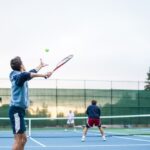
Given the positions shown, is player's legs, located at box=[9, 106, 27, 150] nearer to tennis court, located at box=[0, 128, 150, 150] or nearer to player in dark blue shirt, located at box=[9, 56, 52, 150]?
player in dark blue shirt, located at box=[9, 56, 52, 150]

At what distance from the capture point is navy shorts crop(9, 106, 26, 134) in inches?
253

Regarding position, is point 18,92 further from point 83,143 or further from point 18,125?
point 83,143

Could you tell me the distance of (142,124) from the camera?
34250 mm

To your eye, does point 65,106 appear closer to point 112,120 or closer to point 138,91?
point 112,120

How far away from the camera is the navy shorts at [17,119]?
6.42 meters

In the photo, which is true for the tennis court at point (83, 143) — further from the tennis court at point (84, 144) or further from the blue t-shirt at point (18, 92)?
the blue t-shirt at point (18, 92)

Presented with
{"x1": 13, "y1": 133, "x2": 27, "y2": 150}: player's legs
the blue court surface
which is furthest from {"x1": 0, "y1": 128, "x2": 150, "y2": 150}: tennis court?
{"x1": 13, "y1": 133, "x2": 27, "y2": 150}: player's legs

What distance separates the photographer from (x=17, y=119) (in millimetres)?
6445

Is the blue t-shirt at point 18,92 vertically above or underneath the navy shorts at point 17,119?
above

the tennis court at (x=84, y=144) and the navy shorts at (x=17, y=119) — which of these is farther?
the tennis court at (x=84, y=144)

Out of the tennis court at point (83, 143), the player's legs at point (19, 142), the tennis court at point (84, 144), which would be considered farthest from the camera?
the tennis court at point (83, 143)

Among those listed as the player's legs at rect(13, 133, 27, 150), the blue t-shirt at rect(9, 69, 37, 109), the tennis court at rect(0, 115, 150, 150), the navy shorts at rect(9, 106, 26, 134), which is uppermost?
the blue t-shirt at rect(9, 69, 37, 109)

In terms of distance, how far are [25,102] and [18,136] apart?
1.51ft

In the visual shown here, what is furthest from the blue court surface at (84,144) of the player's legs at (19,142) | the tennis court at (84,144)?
the player's legs at (19,142)
